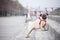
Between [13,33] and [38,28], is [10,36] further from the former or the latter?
[38,28]

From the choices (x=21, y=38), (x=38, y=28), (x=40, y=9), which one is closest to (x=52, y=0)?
(x=40, y=9)

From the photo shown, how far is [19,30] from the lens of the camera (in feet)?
7.14

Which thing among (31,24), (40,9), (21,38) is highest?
(40,9)

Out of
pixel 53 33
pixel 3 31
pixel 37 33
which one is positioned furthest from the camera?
pixel 3 31

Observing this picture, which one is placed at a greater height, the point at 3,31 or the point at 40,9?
the point at 40,9

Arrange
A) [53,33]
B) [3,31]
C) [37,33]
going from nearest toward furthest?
[53,33] < [37,33] < [3,31]

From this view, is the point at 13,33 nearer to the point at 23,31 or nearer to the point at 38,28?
the point at 23,31

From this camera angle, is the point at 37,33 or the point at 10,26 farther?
the point at 10,26

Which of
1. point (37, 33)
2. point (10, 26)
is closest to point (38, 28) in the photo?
point (37, 33)

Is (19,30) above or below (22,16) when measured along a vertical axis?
below

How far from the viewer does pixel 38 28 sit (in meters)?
2.09

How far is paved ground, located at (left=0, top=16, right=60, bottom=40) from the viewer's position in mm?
2016

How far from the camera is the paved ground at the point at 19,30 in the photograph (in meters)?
2.02

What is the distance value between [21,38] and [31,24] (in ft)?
0.62
